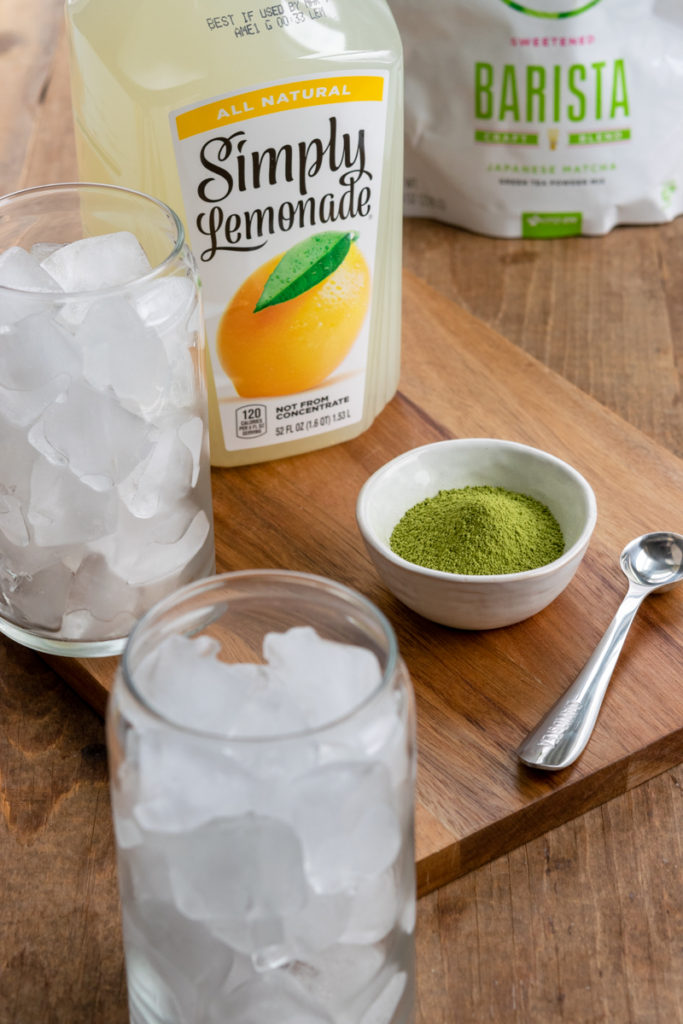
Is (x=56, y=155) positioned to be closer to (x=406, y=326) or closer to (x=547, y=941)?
(x=406, y=326)

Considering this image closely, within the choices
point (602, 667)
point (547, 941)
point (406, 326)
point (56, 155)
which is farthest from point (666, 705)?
point (56, 155)

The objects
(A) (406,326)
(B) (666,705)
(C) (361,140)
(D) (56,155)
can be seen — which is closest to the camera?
(B) (666,705)

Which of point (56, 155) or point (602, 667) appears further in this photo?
point (56, 155)

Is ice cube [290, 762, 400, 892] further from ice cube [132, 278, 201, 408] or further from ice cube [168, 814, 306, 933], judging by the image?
ice cube [132, 278, 201, 408]

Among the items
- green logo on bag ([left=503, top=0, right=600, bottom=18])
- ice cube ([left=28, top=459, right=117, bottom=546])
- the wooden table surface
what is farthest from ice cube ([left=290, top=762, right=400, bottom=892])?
green logo on bag ([left=503, top=0, right=600, bottom=18])

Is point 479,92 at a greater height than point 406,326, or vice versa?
point 479,92

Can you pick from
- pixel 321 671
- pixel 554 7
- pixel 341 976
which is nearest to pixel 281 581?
pixel 321 671

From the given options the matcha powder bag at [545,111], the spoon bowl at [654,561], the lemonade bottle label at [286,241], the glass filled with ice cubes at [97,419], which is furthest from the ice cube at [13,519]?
the matcha powder bag at [545,111]
